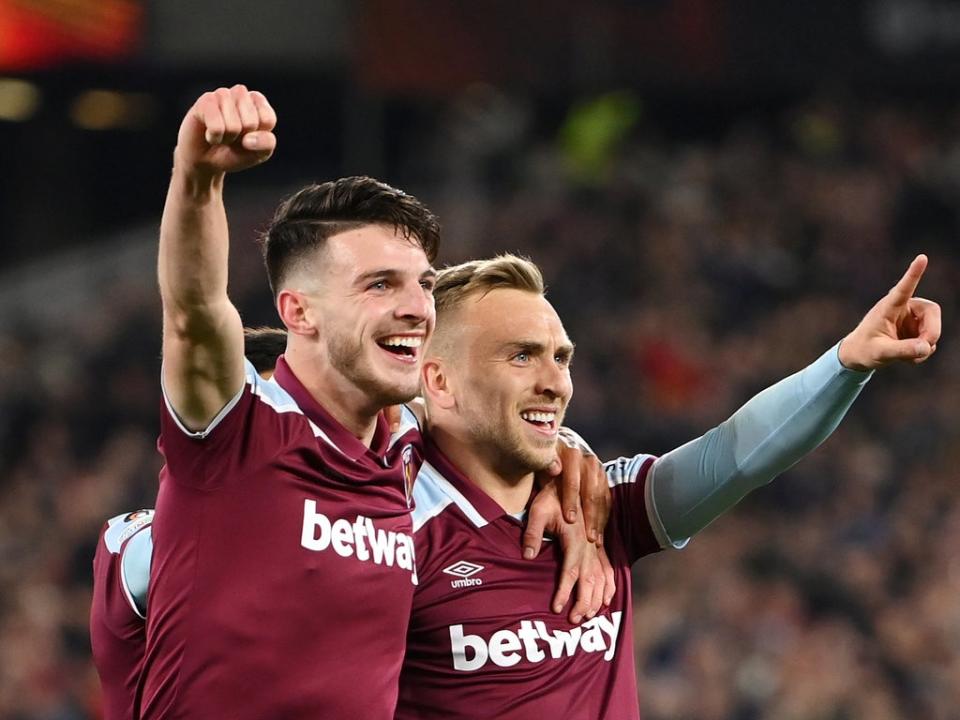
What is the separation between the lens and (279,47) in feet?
36.4

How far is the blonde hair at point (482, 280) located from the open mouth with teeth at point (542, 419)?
295 mm

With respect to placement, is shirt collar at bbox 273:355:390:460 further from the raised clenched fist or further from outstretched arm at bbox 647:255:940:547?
outstretched arm at bbox 647:255:940:547

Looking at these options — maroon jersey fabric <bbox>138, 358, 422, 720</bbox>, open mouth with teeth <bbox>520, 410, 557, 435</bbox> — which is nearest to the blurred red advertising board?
open mouth with teeth <bbox>520, 410, 557, 435</bbox>

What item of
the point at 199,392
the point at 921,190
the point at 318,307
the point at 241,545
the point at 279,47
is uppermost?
A: the point at 279,47

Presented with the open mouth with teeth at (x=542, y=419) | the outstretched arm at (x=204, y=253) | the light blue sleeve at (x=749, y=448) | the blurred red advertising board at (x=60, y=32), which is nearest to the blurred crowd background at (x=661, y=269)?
the blurred red advertising board at (x=60, y=32)

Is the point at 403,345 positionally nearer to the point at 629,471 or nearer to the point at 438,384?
the point at 438,384

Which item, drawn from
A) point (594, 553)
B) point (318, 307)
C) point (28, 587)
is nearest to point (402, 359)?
point (318, 307)

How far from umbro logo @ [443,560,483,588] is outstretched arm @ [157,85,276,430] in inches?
32.8

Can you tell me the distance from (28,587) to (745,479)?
6.51 m

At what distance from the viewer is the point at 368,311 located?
2.95 m

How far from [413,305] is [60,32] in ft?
25.3

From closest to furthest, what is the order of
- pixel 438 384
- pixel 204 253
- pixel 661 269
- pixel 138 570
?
pixel 204 253 < pixel 138 570 < pixel 438 384 < pixel 661 269

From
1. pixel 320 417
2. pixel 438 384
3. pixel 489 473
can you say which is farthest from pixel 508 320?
pixel 320 417

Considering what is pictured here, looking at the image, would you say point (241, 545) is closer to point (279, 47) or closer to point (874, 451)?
point (874, 451)
